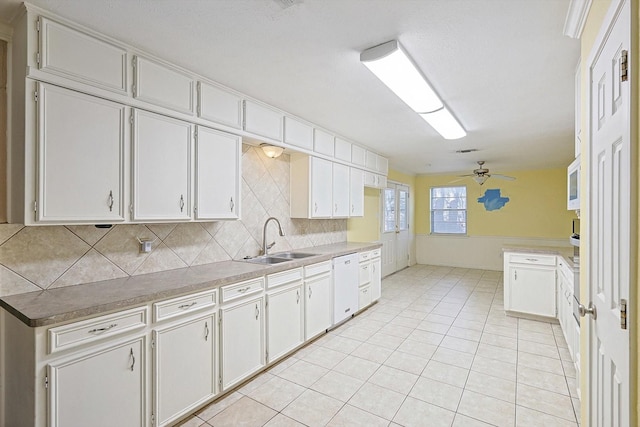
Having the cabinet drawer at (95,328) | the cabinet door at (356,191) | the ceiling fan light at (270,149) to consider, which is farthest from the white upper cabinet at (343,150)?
the cabinet drawer at (95,328)

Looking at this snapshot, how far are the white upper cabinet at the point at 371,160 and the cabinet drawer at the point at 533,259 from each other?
7.96 feet

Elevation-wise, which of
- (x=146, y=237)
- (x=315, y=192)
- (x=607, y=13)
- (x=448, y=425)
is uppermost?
(x=607, y=13)

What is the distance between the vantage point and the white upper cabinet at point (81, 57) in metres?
1.67

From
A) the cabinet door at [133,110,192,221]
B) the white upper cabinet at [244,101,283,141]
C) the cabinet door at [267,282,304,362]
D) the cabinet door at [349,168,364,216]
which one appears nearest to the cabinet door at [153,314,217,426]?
the cabinet door at [267,282,304,362]

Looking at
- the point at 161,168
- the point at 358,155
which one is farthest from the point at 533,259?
the point at 161,168

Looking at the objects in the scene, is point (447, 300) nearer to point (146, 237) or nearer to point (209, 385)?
point (209, 385)

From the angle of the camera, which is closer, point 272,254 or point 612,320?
point 612,320

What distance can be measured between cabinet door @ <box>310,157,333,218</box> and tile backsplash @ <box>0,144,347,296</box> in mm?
309

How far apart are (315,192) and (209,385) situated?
232 cm

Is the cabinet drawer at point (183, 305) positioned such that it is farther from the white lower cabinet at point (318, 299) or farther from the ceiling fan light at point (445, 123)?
→ the ceiling fan light at point (445, 123)

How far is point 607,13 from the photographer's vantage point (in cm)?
118

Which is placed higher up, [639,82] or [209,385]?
[639,82]

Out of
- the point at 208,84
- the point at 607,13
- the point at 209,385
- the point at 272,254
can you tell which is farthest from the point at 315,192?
the point at 607,13

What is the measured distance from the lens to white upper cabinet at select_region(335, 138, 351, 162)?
4.24m
